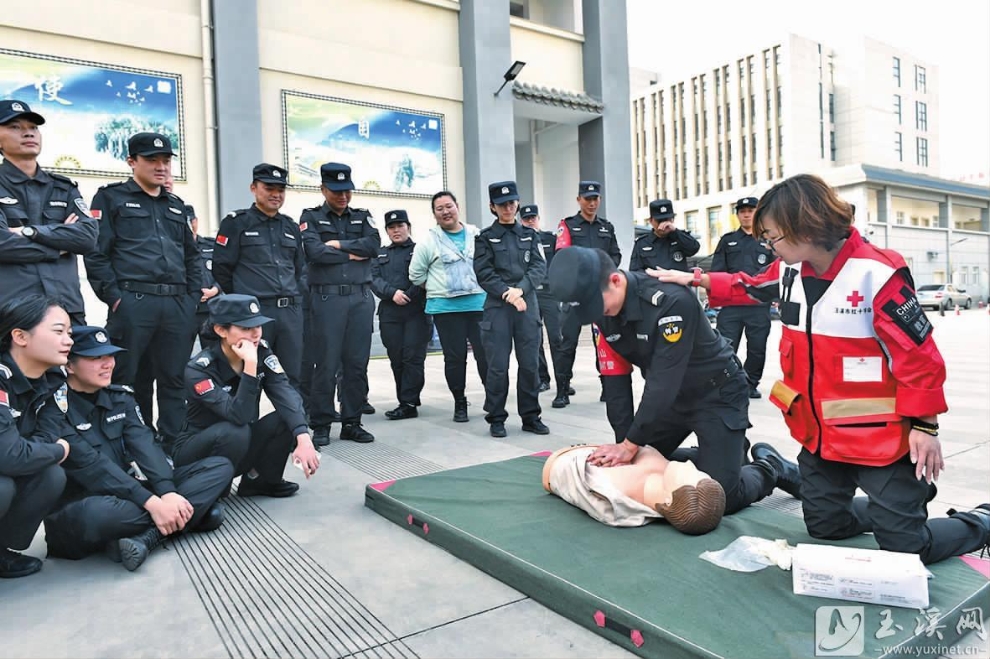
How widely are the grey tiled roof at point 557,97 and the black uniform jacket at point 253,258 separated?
30.8 feet

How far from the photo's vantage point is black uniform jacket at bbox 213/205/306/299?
4.85 meters

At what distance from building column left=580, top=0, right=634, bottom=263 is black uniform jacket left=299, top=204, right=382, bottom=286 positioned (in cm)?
997

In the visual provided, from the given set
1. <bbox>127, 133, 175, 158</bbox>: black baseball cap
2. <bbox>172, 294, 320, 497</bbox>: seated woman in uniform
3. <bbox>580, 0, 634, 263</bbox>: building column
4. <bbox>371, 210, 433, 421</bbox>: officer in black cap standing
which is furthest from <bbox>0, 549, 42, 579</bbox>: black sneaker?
<bbox>580, 0, 634, 263</bbox>: building column

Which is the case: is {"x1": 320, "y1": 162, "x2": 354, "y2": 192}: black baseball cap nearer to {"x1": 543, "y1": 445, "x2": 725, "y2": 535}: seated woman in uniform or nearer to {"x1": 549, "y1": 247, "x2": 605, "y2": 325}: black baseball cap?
{"x1": 549, "y1": 247, "x2": 605, "y2": 325}: black baseball cap

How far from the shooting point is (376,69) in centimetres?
1200

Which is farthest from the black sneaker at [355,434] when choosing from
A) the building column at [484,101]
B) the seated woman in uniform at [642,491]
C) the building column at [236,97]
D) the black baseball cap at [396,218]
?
the building column at [484,101]

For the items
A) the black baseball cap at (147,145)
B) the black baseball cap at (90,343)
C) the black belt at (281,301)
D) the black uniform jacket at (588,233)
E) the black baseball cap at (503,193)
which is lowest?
the black baseball cap at (90,343)

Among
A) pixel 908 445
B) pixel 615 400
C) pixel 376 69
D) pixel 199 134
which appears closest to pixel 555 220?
pixel 376 69

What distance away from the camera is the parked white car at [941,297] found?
31650 mm

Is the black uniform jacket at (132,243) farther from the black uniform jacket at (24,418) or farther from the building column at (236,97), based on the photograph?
the building column at (236,97)

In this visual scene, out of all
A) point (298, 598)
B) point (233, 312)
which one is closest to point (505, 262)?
point (233, 312)

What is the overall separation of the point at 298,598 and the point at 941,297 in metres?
36.3

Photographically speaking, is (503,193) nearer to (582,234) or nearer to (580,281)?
(582,234)

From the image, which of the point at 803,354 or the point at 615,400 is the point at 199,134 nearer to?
the point at 615,400
